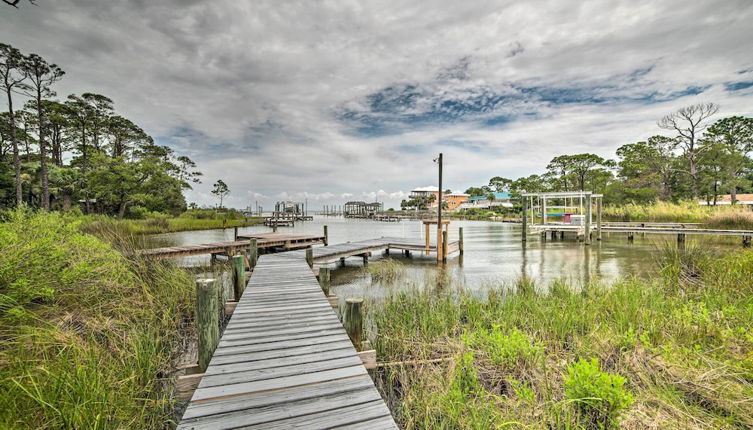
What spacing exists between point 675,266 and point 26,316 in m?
10.6

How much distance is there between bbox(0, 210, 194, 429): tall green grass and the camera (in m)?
2.30

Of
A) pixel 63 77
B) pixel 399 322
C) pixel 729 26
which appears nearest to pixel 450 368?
pixel 399 322

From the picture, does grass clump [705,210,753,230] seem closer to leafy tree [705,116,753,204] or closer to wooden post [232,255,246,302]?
leafy tree [705,116,753,204]

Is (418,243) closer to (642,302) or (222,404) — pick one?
(642,302)

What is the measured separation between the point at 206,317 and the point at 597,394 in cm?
384

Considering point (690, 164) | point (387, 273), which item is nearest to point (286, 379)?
point (387, 273)

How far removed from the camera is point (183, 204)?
39875mm

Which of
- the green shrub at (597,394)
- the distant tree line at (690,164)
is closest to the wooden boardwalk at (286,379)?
the green shrub at (597,394)

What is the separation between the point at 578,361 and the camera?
3564 millimetres

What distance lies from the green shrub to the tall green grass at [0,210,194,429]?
11.9 feet

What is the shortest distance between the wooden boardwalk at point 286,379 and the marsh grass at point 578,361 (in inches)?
27.6

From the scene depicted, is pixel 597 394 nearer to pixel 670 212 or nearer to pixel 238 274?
pixel 238 274

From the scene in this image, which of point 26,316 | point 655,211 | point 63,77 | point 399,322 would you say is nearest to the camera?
point 26,316

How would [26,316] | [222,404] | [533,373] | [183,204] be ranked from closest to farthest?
[222,404] < [26,316] < [533,373] < [183,204]
